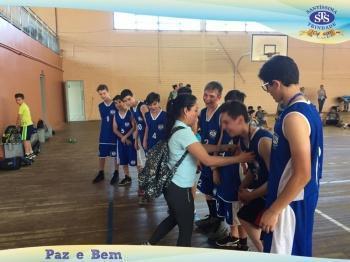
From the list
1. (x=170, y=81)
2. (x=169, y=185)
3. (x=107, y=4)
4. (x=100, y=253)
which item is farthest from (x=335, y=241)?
(x=170, y=81)

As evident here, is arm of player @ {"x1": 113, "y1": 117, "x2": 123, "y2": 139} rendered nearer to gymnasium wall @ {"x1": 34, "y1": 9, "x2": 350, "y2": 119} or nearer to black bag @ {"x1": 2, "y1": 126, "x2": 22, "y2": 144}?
black bag @ {"x1": 2, "y1": 126, "x2": 22, "y2": 144}

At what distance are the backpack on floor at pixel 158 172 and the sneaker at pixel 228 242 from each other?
3.51 feet

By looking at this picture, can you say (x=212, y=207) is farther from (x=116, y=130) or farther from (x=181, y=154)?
(x=116, y=130)

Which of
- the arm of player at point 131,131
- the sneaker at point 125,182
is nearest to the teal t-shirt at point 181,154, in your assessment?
the arm of player at point 131,131

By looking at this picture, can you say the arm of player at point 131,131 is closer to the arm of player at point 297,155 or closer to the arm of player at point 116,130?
the arm of player at point 116,130

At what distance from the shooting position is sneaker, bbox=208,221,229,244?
11.3ft

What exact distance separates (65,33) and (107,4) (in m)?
15.3

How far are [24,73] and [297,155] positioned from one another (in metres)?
9.78

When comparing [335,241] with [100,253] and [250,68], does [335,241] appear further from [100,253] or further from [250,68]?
[250,68]

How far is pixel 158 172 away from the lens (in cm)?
259

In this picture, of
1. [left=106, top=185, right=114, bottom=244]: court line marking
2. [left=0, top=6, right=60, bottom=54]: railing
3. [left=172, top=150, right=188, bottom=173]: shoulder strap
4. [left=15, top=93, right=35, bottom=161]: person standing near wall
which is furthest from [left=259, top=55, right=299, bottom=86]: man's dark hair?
[left=0, top=6, right=60, bottom=54]: railing

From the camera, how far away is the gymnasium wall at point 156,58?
55.4 ft

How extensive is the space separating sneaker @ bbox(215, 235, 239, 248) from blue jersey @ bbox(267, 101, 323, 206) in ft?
4.92

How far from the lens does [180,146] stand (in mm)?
2496
